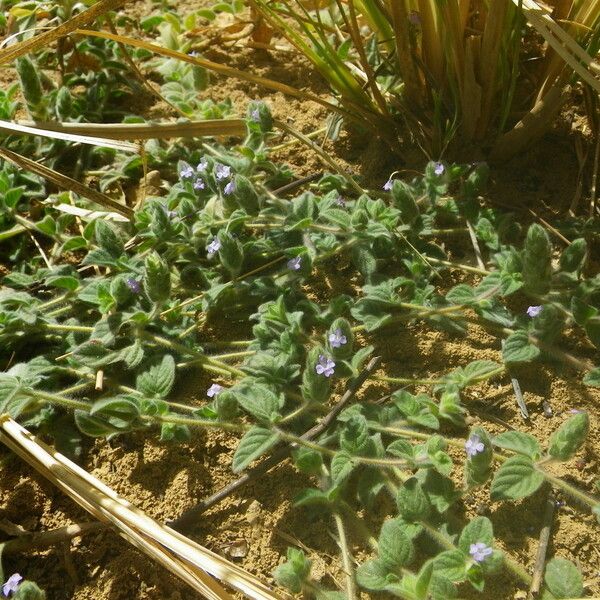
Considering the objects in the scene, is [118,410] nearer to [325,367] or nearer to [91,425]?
[91,425]

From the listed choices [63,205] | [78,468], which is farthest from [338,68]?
[78,468]

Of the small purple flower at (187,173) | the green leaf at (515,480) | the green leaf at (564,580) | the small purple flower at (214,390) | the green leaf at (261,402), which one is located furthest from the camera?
the small purple flower at (187,173)

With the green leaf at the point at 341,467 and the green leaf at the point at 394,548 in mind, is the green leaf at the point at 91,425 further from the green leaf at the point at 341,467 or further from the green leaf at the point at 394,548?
the green leaf at the point at 394,548

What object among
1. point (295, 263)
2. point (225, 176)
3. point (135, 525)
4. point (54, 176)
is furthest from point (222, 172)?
point (135, 525)

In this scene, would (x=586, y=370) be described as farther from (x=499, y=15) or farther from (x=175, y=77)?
(x=175, y=77)

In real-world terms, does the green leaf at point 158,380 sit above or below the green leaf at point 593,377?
above

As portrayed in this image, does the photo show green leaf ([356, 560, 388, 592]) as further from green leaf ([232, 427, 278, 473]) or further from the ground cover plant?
green leaf ([232, 427, 278, 473])

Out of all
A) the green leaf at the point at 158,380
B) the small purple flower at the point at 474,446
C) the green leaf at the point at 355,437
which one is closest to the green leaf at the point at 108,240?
the green leaf at the point at 158,380
